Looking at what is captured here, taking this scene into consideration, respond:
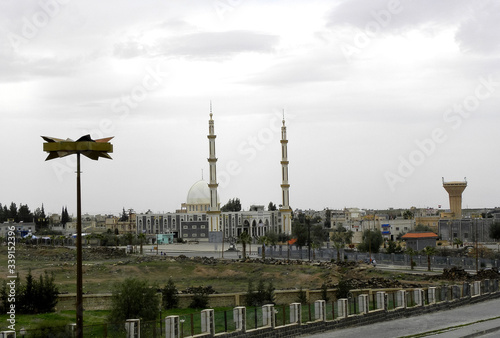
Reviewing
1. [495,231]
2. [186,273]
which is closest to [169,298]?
[186,273]

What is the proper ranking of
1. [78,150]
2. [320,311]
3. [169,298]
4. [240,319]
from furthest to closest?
[169,298], [320,311], [240,319], [78,150]

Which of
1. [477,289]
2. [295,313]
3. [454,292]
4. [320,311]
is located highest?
[295,313]

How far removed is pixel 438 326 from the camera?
23453 mm

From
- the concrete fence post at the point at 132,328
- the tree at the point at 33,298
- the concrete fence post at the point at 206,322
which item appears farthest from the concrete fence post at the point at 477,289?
the tree at the point at 33,298

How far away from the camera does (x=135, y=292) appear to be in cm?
2581

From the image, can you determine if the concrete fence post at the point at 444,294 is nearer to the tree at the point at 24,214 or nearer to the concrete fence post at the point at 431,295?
the concrete fence post at the point at 431,295

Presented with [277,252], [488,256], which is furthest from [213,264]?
[488,256]

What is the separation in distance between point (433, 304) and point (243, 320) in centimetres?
1090

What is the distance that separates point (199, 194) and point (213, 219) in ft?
63.4

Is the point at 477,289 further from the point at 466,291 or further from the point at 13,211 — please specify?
the point at 13,211

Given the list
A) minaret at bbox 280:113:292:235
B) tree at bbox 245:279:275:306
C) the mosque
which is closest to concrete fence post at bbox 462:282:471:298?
Result: tree at bbox 245:279:275:306

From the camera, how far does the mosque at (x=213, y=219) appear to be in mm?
102000

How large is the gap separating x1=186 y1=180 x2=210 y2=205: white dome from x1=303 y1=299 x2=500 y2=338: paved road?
307 feet

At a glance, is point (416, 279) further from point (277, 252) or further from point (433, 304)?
point (277, 252)
